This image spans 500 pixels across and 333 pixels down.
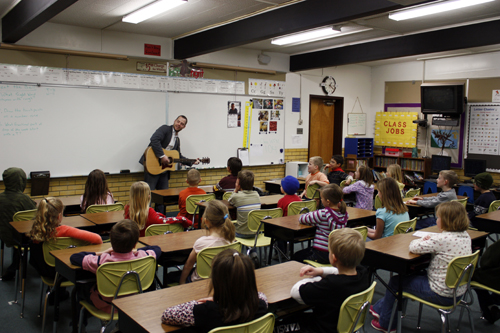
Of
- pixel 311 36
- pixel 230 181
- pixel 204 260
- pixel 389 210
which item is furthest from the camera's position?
pixel 311 36

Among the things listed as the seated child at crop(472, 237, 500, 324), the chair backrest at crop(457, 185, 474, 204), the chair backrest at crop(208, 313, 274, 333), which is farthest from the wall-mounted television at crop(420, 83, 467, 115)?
the chair backrest at crop(208, 313, 274, 333)

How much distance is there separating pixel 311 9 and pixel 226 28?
1617 millimetres

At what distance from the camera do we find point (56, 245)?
3137 millimetres

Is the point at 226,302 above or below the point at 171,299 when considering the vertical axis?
above

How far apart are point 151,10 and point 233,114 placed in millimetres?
3146

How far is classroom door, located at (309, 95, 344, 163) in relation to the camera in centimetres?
958

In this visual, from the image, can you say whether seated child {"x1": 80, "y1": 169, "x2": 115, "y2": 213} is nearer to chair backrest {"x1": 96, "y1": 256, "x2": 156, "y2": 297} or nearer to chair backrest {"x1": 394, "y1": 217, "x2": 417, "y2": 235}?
chair backrest {"x1": 96, "y1": 256, "x2": 156, "y2": 297}

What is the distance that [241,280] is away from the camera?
1.79 meters

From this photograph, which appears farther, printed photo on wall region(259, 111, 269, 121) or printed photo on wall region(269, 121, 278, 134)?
printed photo on wall region(269, 121, 278, 134)

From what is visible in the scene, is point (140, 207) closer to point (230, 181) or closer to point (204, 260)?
point (204, 260)

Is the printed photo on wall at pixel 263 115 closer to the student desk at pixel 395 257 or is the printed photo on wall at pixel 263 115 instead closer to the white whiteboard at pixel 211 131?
the white whiteboard at pixel 211 131

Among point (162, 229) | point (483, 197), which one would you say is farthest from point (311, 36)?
point (162, 229)

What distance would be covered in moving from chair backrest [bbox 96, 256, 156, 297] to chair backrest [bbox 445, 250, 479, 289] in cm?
202

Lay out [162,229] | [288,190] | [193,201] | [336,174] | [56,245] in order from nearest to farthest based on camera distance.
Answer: [56,245], [162,229], [288,190], [193,201], [336,174]
